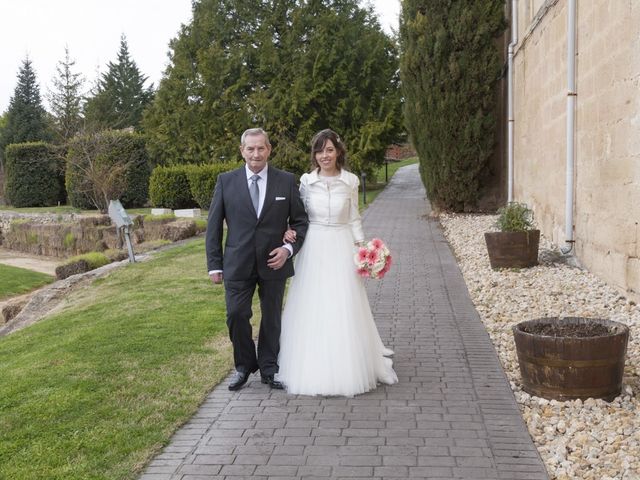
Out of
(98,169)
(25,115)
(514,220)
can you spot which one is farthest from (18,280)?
(25,115)

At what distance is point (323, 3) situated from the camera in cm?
2716

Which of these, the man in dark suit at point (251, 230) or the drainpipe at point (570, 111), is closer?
the man in dark suit at point (251, 230)

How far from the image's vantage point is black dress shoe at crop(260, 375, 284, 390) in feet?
17.0

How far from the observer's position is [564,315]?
7172 millimetres

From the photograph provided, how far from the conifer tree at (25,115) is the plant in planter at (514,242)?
4624 cm

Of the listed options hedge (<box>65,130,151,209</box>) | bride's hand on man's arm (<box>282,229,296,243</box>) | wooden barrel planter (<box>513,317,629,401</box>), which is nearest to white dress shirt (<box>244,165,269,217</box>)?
bride's hand on man's arm (<box>282,229,296,243</box>)

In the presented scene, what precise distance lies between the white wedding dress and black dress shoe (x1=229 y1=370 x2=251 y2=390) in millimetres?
266

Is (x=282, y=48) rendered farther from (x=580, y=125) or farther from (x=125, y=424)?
(x=125, y=424)

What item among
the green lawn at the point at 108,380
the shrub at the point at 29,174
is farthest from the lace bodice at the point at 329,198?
the shrub at the point at 29,174

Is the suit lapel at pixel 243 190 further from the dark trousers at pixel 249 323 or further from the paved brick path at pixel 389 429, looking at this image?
the paved brick path at pixel 389 429

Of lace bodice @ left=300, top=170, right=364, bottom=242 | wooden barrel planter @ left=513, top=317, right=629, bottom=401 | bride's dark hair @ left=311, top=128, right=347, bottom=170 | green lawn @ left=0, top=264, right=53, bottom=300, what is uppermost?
bride's dark hair @ left=311, top=128, right=347, bottom=170

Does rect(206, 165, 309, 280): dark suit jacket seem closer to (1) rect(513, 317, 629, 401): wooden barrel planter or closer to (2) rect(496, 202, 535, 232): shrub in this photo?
(1) rect(513, 317, 629, 401): wooden barrel planter

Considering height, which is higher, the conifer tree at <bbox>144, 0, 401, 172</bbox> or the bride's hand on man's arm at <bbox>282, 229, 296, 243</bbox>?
the conifer tree at <bbox>144, 0, 401, 172</bbox>

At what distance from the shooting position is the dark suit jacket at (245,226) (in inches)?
198
